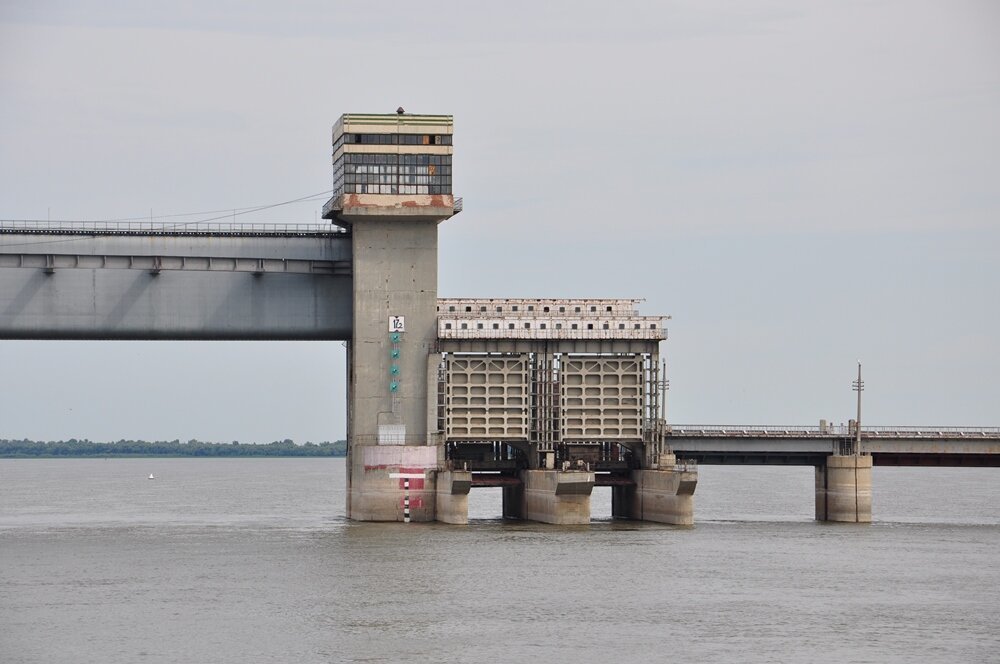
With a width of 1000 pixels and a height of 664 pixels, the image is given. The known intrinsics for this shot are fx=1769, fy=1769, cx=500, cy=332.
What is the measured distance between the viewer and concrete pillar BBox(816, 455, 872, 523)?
4771 inches

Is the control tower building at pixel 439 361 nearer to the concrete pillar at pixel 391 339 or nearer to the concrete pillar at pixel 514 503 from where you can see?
the concrete pillar at pixel 391 339

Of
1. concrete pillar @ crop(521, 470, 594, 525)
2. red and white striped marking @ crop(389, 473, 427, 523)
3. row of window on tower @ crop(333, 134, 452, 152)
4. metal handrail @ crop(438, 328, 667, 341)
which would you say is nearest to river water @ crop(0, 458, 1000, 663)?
concrete pillar @ crop(521, 470, 594, 525)

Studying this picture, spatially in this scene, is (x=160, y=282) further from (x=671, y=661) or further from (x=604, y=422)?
(x=671, y=661)

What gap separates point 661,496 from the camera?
11688cm

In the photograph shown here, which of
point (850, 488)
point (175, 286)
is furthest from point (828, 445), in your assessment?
point (175, 286)

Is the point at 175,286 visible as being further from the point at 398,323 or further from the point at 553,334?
the point at 553,334

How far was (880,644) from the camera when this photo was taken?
66.2 m

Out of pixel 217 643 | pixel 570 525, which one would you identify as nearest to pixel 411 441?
pixel 570 525

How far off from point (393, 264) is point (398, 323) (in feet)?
13.0

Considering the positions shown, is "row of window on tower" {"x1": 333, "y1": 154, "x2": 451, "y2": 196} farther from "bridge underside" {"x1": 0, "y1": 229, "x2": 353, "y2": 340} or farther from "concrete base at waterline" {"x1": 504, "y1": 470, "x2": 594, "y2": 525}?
"concrete base at waterline" {"x1": 504, "y1": 470, "x2": 594, "y2": 525}

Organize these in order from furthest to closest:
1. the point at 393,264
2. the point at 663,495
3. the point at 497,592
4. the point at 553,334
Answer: the point at 553,334 < the point at 393,264 < the point at 663,495 < the point at 497,592

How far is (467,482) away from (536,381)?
33.9ft

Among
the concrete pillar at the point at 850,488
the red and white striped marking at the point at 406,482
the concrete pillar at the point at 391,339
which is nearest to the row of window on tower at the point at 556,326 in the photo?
the concrete pillar at the point at 391,339

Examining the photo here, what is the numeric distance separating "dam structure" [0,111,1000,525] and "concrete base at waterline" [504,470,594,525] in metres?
0.36
